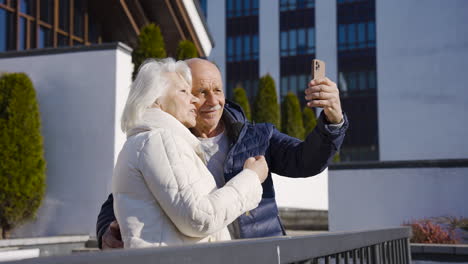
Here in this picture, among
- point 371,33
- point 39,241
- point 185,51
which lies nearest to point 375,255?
point 39,241

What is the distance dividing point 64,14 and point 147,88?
578 inches

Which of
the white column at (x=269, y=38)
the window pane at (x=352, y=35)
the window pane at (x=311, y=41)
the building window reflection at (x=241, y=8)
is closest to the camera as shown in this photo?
the window pane at (x=352, y=35)

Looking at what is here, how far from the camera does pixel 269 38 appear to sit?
132 ft

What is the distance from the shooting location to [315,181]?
18.4 m

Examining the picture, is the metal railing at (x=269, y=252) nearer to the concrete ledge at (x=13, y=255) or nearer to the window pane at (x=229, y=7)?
the concrete ledge at (x=13, y=255)

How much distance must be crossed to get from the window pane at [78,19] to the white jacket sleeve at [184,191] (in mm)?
15236

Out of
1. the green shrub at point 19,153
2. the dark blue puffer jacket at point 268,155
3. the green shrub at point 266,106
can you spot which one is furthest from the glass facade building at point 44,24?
the dark blue puffer jacket at point 268,155

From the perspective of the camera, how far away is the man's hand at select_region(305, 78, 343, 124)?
2570 mm

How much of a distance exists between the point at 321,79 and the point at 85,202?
28.4 ft

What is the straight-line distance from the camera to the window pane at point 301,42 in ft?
129

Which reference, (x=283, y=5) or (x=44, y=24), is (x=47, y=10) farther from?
(x=283, y=5)

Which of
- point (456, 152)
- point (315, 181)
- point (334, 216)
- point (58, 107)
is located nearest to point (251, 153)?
point (58, 107)

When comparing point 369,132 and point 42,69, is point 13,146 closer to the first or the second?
point 42,69

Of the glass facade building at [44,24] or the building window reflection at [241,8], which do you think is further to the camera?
the building window reflection at [241,8]
